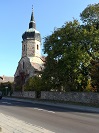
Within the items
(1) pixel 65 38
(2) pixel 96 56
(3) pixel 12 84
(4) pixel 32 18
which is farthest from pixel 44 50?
(4) pixel 32 18

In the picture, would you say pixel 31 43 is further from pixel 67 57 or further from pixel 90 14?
pixel 67 57

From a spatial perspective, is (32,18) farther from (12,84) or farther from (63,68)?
(63,68)

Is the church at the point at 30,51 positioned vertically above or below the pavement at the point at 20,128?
above

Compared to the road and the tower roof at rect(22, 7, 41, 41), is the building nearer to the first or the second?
the tower roof at rect(22, 7, 41, 41)

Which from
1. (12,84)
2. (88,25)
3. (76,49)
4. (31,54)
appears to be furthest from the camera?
(31,54)

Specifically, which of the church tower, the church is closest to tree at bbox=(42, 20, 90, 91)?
the church

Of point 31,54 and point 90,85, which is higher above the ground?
point 31,54

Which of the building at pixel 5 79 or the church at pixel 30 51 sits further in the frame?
the building at pixel 5 79

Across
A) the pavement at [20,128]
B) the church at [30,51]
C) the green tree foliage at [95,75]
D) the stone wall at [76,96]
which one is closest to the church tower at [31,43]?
the church at [30,51]

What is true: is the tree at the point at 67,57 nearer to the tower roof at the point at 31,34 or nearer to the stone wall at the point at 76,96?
the stone wall at the point at 76,96

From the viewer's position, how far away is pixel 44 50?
4922cm

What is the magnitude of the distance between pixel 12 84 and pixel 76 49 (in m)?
Result: 40.6

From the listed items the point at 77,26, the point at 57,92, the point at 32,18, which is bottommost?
the point at 57,92

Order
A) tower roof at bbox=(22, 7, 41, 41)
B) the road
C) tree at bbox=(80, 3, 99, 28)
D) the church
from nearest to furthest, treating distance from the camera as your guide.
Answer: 1. the road
2. tree at bbox=(80, 3, 99, 28)
3. the church
4. tower roof at bbox=(22, 7, 41, 41)
